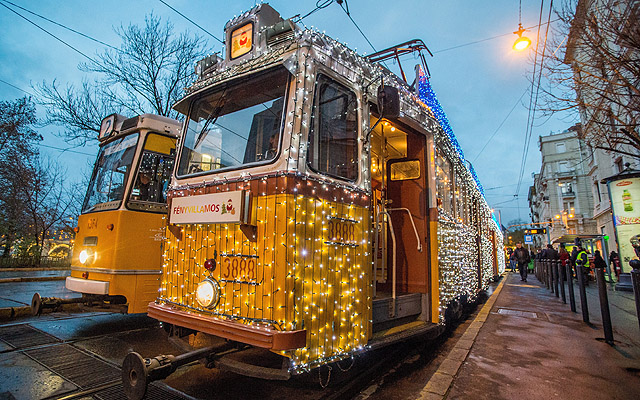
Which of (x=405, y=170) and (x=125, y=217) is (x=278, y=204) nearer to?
(x=405, y=170)

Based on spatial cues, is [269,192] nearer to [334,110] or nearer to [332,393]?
[334,110]

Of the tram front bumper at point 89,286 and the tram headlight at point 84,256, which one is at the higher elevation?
the tram headlight at point 84,256

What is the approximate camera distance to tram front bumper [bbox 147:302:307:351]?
2.40 meters

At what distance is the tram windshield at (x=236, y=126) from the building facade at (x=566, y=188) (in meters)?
46.1

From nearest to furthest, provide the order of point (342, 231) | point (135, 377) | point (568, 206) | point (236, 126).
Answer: point (135, 377), point (342, 231), point (236, 126), point (568, 206)

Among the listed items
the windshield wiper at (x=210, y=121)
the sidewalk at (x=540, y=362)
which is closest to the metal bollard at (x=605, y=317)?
the sidewalk at (x=540, y=362)

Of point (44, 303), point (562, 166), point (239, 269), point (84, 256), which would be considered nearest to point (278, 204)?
point (239, 269)

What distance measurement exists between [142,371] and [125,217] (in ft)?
12.0

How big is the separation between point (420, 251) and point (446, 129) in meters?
2.48

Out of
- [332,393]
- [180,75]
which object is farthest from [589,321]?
[180,75]

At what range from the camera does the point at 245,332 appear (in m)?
2.52

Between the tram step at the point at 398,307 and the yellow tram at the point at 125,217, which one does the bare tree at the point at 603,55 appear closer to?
the tram step at the point at 398,307

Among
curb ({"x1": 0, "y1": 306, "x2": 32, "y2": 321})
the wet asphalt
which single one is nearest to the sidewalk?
the wet asphalt

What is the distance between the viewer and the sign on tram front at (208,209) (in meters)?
2.82
